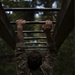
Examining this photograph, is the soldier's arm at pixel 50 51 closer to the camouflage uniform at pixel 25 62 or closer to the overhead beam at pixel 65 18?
the camouflage uniform at pixel 25 62

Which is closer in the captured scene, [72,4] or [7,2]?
→ [72,4]

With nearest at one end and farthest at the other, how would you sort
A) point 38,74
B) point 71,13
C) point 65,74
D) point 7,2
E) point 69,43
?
point 38,74
point 71,13
point 7,2
point 69,43
point 65,74

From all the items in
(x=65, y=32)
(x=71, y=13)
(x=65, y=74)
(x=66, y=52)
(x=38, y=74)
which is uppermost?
(x=71, y=13)

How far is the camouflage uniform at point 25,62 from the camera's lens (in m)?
3.35

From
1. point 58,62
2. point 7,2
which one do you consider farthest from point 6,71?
point 7,2

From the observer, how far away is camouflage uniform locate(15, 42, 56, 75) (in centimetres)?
335

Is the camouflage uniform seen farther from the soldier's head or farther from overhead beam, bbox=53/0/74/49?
overhead beam, bbox=53/0/74/49

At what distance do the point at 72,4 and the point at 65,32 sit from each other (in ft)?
5.35

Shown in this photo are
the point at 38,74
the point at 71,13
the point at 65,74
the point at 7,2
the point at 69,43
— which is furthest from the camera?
the point at 65,74

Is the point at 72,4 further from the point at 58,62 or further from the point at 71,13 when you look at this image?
the point at 58,62

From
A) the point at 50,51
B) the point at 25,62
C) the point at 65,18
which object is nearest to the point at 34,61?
the point at 25,62

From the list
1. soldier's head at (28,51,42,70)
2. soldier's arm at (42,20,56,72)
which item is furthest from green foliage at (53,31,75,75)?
soldier's head at (28,51,42,70)

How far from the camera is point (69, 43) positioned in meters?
14.7

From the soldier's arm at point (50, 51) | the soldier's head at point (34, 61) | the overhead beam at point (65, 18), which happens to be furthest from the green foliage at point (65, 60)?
the soldier's head at point (34, 61)
